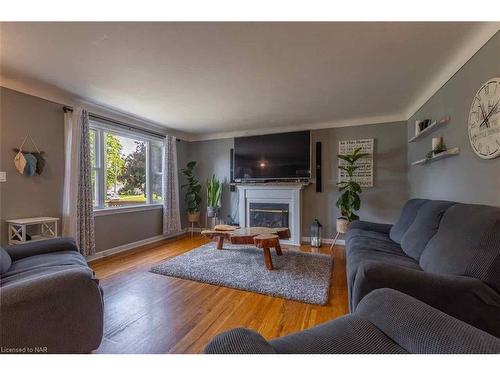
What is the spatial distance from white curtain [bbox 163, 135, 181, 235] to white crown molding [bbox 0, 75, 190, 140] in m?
0.54

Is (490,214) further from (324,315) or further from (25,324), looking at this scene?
(25,324)

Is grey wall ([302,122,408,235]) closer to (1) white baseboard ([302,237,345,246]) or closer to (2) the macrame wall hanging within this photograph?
(1) white baseboard ([302,237,345,246])

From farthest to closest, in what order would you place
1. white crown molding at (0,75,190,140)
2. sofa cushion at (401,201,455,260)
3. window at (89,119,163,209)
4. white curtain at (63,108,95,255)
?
window at (89,119,163,209), white curtain at (63,108,95,255), white crown molding at (0,75,190,140), sofa cushion at (401,201,455,260)

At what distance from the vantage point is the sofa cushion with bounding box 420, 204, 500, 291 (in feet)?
3.74

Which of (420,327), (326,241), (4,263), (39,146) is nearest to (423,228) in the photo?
(420,327)

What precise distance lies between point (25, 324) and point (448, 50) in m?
3.25

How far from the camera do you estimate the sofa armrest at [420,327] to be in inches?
28.8

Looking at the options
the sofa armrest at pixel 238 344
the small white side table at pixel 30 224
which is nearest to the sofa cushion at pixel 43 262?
the small white side table at pixel 30 224

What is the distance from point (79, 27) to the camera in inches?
61.1

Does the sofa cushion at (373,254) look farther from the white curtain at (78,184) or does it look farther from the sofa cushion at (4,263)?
the white curtain at (78,184)

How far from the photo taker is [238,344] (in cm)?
70

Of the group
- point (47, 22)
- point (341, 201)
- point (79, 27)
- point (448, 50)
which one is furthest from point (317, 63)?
point (341, 201)

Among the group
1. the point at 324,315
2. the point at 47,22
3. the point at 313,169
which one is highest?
the point at 47,22

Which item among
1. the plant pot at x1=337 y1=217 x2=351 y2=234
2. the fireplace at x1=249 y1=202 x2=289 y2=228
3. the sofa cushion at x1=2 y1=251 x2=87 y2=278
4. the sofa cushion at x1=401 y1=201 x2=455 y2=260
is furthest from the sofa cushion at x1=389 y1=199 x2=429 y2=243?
the sofa cushion at x1=2 y1=251 x2=87 y2=278
